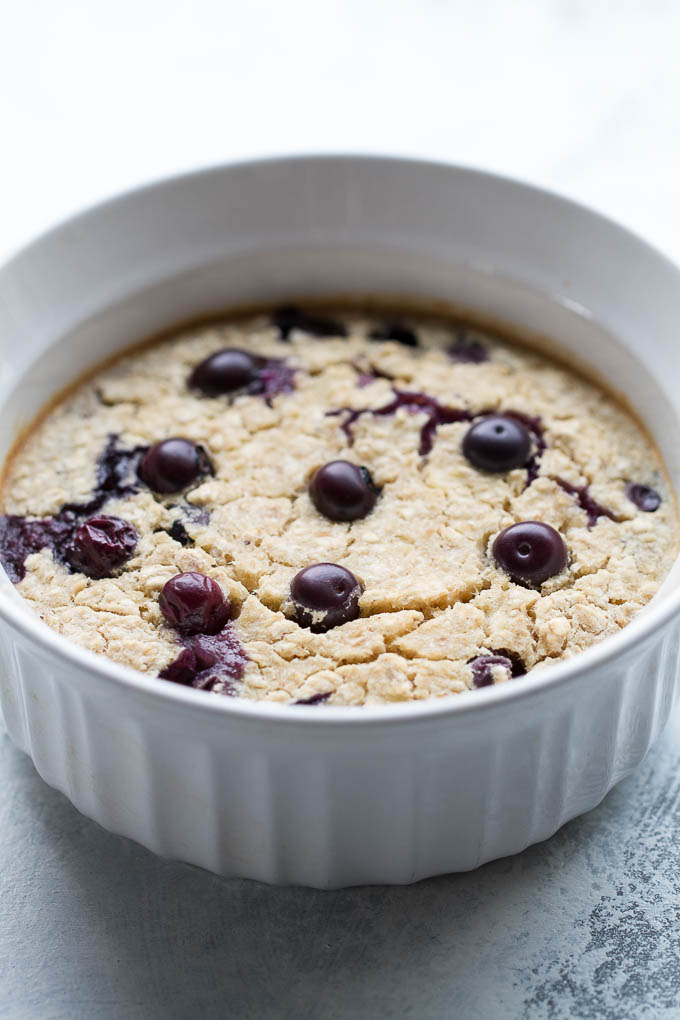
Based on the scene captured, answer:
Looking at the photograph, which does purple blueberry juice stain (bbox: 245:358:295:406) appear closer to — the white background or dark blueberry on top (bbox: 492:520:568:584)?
dark blueberry on top (bbox: 492:520:568:584)

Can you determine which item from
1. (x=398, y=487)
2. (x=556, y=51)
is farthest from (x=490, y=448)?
(x=556, y=51)

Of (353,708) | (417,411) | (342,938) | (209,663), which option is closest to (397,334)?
(417,411)

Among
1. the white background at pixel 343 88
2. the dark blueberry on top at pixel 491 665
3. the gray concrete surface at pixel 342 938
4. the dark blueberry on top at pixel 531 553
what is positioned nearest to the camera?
the gray concrete surface at pixel 342 938

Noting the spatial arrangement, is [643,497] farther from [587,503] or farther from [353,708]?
[353,708]

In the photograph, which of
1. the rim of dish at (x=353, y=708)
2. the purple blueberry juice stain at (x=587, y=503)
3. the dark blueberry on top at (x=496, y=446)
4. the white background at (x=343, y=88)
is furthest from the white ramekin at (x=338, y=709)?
the white background at (x=343, y=88)

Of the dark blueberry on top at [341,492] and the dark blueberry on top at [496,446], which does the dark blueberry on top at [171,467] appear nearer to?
the dark blueberry on top at [341,492]

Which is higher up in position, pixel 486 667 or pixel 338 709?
pixel 338 709

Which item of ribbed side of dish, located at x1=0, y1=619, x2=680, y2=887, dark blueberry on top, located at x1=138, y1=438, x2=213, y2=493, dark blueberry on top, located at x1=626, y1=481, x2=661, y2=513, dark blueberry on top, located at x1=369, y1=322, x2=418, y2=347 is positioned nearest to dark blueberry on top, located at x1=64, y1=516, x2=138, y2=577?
dark blueberry on top, located at x1=138, y1=438, x2=213, y2=493

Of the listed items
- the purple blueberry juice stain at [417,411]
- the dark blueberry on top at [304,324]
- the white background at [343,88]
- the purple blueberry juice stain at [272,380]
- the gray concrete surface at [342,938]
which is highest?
the white background at [343,88]
